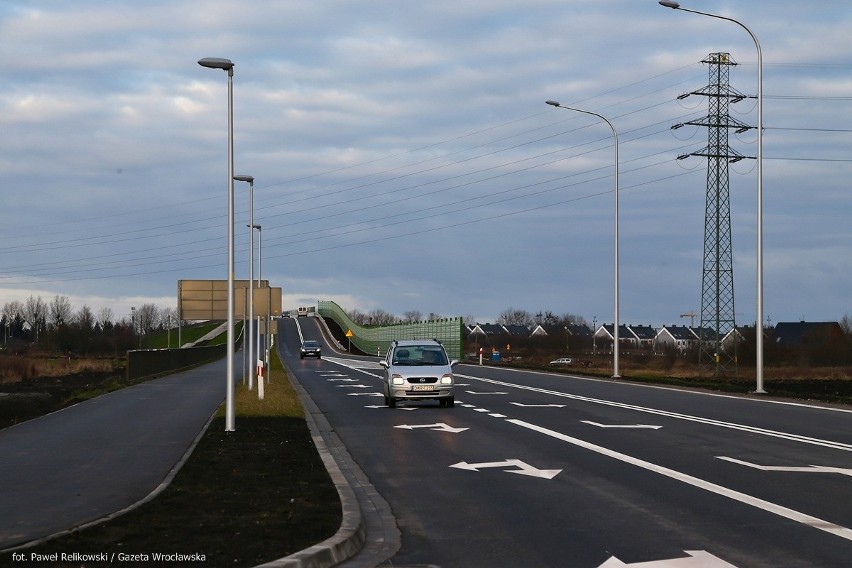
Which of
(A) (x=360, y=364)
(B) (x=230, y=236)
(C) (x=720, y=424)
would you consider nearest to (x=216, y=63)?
(B) (x=230, y=236)

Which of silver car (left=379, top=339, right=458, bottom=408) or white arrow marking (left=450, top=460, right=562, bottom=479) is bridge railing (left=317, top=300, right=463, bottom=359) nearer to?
silver car (left=379, top=339, right=458, bottom=408)

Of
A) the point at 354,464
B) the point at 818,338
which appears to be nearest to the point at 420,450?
the point at 354,464

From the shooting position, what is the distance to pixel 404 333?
101 m

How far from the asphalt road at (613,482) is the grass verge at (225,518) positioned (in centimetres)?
86

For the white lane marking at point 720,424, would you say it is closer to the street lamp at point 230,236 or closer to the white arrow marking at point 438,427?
the white arrow marking at point 438,427

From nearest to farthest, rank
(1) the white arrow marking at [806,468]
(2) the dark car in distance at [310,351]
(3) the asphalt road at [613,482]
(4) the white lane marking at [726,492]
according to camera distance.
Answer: (3) the asphalt road at [613,482] → (4) the white lane marking at [726,492] → (1) the white arrow marking at [806,468] → (2) the dark car in distance at [310,351]

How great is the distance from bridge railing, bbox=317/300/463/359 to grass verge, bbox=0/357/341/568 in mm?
57257

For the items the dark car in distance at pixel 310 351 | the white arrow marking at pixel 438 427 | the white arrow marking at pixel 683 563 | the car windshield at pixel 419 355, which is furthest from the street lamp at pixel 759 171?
the dark car in distance at pixel 310 351

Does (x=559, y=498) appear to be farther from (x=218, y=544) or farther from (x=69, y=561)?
(x=69, y=561)

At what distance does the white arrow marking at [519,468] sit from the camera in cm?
1492

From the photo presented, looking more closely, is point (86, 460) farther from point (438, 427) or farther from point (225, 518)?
point (438, 427)

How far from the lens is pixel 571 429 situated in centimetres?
2223

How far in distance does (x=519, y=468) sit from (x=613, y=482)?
1985 millimetres

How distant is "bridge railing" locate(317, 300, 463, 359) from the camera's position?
83188 millimetres
